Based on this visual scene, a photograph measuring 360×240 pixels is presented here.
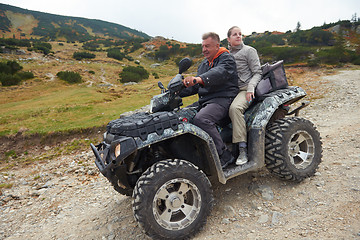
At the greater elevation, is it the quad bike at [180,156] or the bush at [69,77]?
the quad bike at [180,156]

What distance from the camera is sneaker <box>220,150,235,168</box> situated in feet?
11.1

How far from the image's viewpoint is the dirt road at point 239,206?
283 cm

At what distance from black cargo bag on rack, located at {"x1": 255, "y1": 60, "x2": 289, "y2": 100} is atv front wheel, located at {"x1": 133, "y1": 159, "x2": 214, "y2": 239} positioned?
173cm

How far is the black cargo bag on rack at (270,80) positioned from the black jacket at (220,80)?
0.41 metres

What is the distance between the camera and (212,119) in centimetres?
317

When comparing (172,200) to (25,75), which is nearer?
(172,200)

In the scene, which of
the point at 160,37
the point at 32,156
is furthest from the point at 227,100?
the point at 160,37

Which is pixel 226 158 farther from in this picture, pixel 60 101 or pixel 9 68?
pixel 9 68

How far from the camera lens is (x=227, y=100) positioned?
11.1 feet

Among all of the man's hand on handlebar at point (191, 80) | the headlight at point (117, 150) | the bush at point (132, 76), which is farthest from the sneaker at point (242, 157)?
the bush at point (132, 76)

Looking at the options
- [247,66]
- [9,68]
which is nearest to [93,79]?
[9,68]

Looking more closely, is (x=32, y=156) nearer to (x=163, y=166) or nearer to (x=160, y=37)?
(x=163, y=166)

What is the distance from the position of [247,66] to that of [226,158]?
1627mm

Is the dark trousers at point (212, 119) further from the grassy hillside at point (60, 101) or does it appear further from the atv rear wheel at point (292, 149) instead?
the grassy hillside at point (60, 101)
